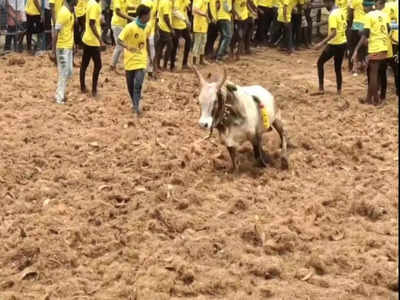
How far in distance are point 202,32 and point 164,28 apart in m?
1.26

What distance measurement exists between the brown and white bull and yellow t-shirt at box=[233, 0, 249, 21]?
6.85 m

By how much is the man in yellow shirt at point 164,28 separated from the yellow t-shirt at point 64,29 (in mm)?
2716

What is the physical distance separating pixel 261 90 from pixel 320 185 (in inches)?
62.6

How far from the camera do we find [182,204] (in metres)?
8.26

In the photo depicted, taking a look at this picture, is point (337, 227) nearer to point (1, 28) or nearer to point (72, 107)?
point (72, 107)

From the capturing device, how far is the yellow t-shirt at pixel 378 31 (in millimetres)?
12008

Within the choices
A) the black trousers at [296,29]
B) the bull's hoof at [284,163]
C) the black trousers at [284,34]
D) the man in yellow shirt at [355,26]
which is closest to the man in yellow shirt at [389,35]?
the man in yellow shirt at [355,26]

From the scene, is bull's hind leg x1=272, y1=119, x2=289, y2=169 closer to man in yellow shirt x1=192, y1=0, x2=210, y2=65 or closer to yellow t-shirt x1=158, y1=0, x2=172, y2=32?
yellow t-shirt x1=158, y1=0, x2=172, y2=32

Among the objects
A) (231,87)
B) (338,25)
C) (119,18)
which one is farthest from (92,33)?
(338,25)

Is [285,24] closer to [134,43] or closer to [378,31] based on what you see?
[378,31]

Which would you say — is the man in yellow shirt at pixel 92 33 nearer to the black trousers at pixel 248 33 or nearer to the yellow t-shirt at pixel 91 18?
the yellow t-shirt at pixel 91 18

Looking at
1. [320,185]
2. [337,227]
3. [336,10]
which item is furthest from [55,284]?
[336,10]

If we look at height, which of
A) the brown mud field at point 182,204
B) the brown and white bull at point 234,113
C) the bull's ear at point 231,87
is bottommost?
the brown mud field at point 182,204

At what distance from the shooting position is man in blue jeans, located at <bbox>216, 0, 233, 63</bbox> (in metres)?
15.6
